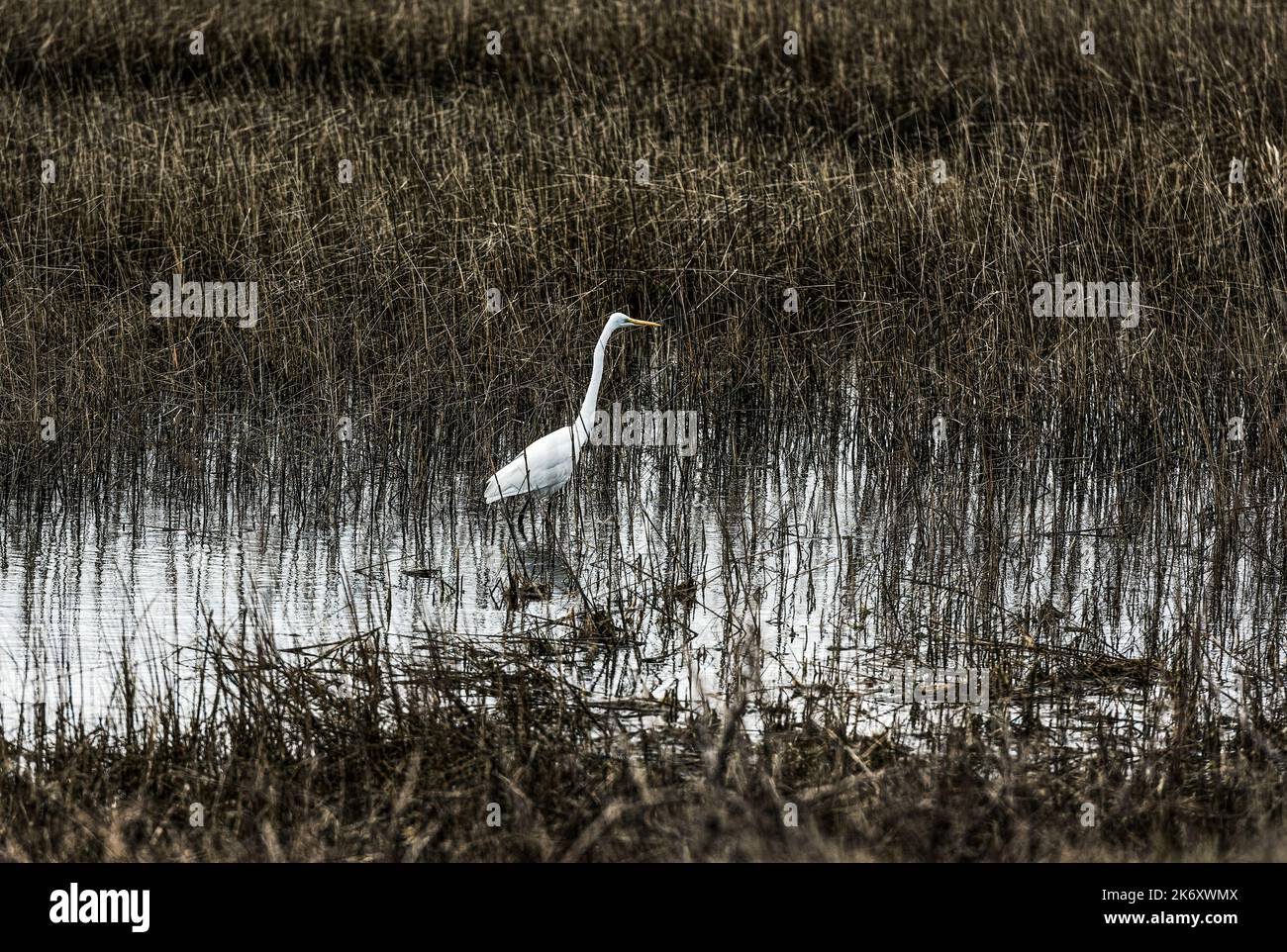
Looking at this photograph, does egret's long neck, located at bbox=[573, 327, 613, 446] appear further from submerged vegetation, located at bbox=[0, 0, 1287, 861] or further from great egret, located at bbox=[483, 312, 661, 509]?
submerged vegetation, located at bbox=[0, 0, 1287, 861]

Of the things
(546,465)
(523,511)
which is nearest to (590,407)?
(546,465)

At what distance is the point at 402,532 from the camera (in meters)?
5.74

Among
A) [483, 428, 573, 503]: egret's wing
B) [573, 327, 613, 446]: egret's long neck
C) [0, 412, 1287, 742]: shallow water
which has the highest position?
[573, 327, 613, 446]: egret's long neck

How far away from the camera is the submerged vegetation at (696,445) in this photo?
3518 millimetres

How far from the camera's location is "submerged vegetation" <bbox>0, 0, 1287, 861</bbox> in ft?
11.5

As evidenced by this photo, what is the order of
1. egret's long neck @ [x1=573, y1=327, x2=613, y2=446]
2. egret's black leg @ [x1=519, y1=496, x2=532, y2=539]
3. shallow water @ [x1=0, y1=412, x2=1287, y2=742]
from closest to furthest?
shallow water @ [x1=0, y1=412, x2=1287, y2=742] → egret's black leg @ [x1=519, y1=496, x2=532, y2=539] → egret's long neck @ [x1=573, y1=327, x2=613, y2=446]

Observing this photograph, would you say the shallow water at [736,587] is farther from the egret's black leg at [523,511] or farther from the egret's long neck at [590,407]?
the egret's long neck at [590,407]

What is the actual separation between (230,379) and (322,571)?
201 centimetres

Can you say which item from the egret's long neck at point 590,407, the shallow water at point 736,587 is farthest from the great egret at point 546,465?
the shallow water at point 736,587

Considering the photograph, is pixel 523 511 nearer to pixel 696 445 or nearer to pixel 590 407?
pixel 590 407

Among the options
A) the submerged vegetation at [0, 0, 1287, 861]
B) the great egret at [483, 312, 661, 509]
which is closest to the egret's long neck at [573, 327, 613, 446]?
the great egret at [483, 312, 661, 509]

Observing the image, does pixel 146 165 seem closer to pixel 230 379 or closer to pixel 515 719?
pixel 230 379

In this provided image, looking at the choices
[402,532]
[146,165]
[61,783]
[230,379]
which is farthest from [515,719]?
[146,165]

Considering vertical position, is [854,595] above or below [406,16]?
below
